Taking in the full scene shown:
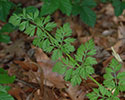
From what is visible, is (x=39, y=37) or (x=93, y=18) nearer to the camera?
(x=39, y=37)

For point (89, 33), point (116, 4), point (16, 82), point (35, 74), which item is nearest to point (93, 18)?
point (116, 4)

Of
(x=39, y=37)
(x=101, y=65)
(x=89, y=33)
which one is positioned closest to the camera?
(x=39, y=37)

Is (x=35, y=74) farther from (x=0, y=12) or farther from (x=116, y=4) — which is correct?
(x=116, y=4)

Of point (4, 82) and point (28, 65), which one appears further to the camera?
point (28, 65)

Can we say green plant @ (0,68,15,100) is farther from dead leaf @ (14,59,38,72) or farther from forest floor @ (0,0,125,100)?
dead leaf @ (14,59,38,72)

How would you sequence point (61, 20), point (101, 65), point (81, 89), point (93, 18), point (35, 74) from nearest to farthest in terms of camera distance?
point (81, 89) → point (35, 74) → point (101, 65) → point (93, 18) → point (61, 20)

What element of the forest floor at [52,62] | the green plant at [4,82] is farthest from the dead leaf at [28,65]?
the green plant at [4,82]

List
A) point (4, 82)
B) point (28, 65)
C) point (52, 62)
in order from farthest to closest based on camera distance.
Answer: point (28, 65) < point (52, 62) < point (4, 82)

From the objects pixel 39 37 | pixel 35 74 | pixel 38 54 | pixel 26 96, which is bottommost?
pixel 26 96

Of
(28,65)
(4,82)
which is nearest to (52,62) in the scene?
(28,65)

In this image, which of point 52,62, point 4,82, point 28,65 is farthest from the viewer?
point 28,65

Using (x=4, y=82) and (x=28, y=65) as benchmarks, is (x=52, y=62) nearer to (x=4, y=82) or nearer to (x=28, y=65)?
(x=28, y=65)
